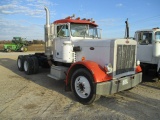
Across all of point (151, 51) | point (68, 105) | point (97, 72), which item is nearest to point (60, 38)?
point (97, 72)

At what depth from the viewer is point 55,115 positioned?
184 inches

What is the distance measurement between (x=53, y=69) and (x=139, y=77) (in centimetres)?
335

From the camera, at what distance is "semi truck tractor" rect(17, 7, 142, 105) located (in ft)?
17.5

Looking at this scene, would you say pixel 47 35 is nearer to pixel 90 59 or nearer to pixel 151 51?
pixel 90 59

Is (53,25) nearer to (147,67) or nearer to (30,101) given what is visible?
(30,101)

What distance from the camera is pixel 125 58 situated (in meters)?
5.83

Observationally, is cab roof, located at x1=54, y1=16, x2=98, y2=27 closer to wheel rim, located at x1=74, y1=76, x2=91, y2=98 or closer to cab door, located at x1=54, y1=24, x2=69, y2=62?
cab door, located at x1=54, y1=24, x2=69, y2=62

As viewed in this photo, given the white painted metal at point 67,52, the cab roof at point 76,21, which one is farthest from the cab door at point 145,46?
the white painted metal at point 67,52

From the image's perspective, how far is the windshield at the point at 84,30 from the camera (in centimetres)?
720

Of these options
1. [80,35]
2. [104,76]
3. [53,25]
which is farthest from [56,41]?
[104,76]

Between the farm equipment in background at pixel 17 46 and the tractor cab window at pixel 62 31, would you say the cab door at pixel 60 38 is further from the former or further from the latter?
the farm equipment in background at pixel 17 46

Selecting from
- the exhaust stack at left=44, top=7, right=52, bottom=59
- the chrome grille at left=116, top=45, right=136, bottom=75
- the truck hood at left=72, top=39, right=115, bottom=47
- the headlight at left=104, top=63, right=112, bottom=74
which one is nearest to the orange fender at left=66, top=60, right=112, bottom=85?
the headlight at left=104, top=63, right=112, bottom=74

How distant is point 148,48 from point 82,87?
14.9 ft

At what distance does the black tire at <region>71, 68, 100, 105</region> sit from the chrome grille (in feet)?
3.17
